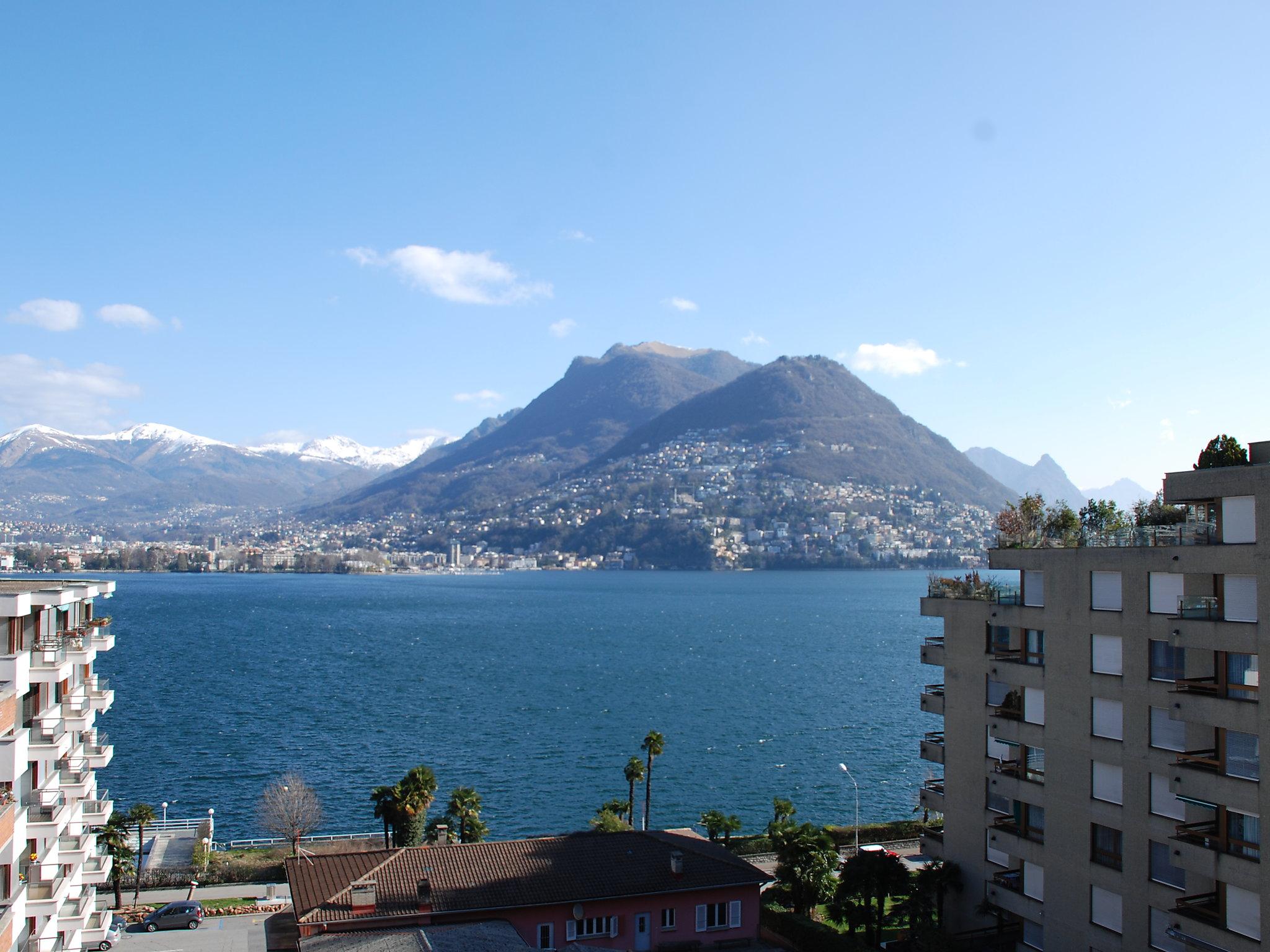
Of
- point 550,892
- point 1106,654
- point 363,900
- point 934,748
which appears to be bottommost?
point 550,892

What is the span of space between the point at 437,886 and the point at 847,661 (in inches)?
3202

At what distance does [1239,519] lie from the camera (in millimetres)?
18359

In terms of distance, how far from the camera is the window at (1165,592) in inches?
775

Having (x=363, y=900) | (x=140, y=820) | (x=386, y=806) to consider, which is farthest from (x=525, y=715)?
(x=363, y=900)

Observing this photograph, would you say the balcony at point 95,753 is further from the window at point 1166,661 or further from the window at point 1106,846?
the window at point 1166,661

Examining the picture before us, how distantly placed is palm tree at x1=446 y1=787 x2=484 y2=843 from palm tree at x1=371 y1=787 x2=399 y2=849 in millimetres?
2304

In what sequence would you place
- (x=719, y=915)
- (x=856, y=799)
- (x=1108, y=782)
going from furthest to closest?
A: (x=856, y=799)
(x=719, y=915)
(x=1108, y=782)

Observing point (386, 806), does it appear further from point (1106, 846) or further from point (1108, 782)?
point (1108, 782)

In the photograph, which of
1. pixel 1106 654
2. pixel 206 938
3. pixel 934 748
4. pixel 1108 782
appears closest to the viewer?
pixel 1108 782

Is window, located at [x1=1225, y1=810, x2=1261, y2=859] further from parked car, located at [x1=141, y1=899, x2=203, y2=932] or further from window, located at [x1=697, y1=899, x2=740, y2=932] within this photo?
parked car, located at [x1=141, y1=899, x2=203, y2=932]

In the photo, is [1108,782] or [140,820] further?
[140,820]

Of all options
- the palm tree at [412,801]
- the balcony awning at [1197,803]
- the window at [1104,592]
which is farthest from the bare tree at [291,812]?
the balcony awning at [1197,803]

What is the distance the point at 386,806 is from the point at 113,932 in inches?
369

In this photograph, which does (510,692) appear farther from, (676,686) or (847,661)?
(847,661)
